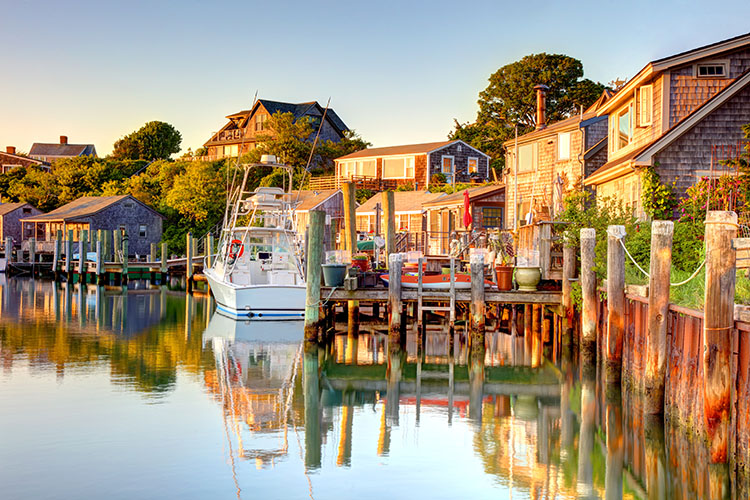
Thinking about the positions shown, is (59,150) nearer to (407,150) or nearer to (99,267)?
(407,150)

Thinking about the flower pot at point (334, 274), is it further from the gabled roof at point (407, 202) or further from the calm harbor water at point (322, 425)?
the gabled roof at point (407, 202)

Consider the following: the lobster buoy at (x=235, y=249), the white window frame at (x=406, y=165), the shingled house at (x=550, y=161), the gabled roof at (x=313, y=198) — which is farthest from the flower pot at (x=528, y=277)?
the white window frame at (x=406, y=165)

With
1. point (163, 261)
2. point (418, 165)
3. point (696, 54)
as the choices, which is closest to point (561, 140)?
point (696, 54)

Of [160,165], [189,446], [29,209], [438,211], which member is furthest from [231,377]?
[160,165]

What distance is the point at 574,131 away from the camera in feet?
125

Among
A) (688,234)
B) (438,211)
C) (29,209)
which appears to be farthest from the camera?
(29,209)

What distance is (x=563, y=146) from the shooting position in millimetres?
38938

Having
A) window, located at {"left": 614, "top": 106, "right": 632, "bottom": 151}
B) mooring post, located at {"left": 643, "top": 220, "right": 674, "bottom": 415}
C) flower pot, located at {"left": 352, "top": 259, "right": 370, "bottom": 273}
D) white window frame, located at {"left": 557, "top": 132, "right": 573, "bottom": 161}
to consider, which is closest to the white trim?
window, located at {"left": 614, "top": 106, "right": 632, "bottom": 151}

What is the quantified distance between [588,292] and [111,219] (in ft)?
187

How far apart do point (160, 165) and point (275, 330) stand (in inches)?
2594

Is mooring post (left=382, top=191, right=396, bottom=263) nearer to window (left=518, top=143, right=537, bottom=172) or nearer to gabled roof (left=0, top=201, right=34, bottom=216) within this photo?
window (left=518, top=143, right=537, bottom=172)

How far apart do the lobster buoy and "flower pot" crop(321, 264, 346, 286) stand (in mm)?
9394

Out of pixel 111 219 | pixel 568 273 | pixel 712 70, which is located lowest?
pixel 568 273

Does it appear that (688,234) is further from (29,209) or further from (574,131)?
(29,209)
